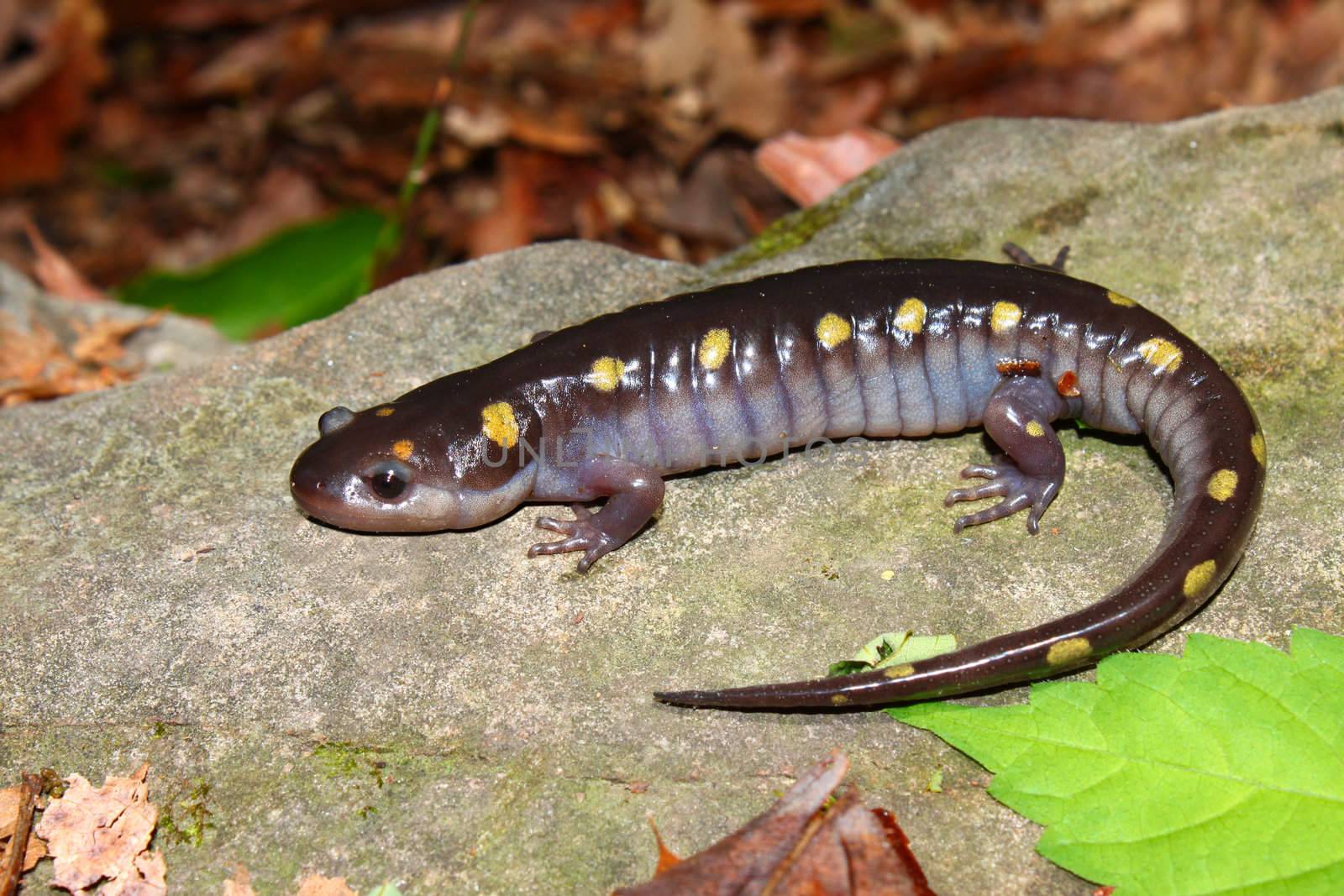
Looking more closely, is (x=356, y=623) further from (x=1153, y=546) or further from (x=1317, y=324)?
(x=1317, y=324)

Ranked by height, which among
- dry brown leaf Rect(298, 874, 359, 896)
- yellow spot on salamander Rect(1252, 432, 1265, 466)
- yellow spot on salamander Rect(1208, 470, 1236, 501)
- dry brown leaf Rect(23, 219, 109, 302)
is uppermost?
yellow spot on salamander Rect(1252, 432, 1265, 466)

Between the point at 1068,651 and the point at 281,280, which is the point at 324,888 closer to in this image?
the point at 1068,651

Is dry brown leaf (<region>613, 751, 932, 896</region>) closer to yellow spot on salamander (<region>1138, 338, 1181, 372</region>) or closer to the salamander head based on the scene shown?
the salamander head

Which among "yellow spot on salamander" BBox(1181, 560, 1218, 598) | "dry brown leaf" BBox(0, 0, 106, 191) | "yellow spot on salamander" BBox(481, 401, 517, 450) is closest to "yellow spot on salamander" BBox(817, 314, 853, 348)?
"yellow spot on salamander" BBox(481, 401, 517, 450)

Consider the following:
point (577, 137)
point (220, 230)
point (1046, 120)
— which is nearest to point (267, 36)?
point (220, 230)

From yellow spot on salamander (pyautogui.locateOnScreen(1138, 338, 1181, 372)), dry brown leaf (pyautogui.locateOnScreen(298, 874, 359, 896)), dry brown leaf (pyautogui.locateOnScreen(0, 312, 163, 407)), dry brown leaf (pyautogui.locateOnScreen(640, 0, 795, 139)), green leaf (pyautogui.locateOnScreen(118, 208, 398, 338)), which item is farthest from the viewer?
dry brown leaf (pyautogui.locateOnScreen(640, 0, 795, 139))

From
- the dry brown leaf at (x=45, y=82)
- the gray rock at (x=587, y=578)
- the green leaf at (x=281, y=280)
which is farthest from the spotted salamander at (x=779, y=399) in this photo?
the dry brown leaf at (x=45, y=82)
